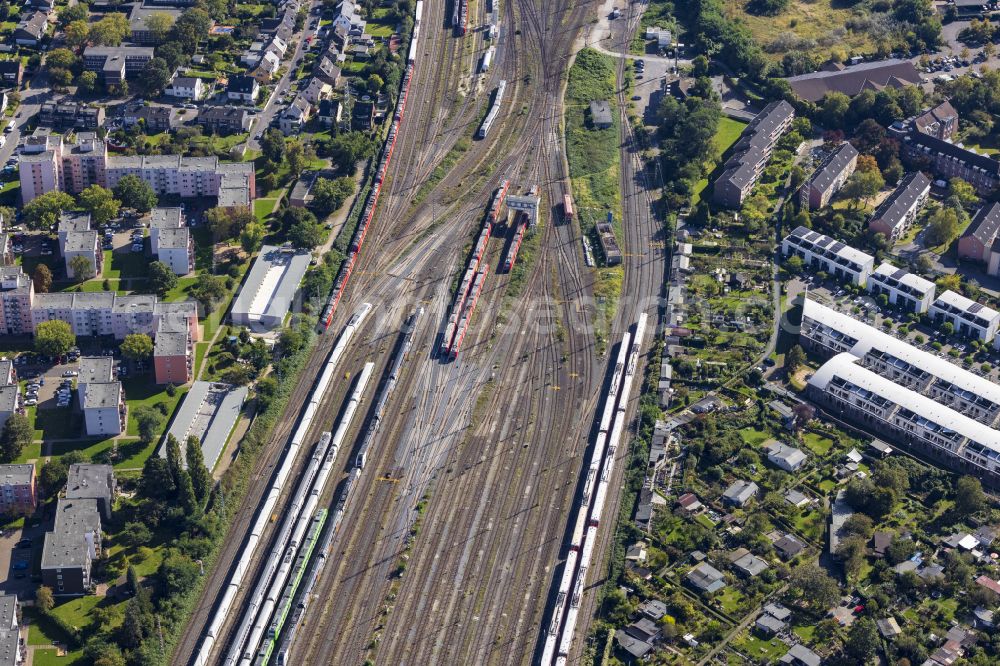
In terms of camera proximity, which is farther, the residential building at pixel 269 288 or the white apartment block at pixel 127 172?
the white apartment block at pixel 127 172

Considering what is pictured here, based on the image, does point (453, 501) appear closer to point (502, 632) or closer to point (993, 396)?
point (502, 632)

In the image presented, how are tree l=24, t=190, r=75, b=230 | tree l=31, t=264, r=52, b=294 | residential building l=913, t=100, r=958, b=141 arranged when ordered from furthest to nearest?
residential building l=913, t=100, r=958, b=141, tree l=24, t=190, r=75, b=230, tree l=31, t=264, r=52, b=294

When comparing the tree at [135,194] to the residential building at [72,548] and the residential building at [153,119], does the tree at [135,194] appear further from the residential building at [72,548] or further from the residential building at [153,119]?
the residential building at [72,548]

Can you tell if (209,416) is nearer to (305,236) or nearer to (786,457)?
(305,236)

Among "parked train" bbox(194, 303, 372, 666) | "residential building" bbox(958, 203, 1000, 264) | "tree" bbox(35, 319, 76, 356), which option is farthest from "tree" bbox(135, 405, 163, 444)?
"residential building" bbox(958, 203, 1000, 264)

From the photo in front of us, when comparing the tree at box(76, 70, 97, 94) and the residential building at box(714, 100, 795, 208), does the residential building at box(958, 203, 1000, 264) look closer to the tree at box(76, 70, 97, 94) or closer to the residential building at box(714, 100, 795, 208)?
the residential building at box(714, 100, 795, 208)

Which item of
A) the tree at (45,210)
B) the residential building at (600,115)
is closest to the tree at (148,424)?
the tree at (45,210)
